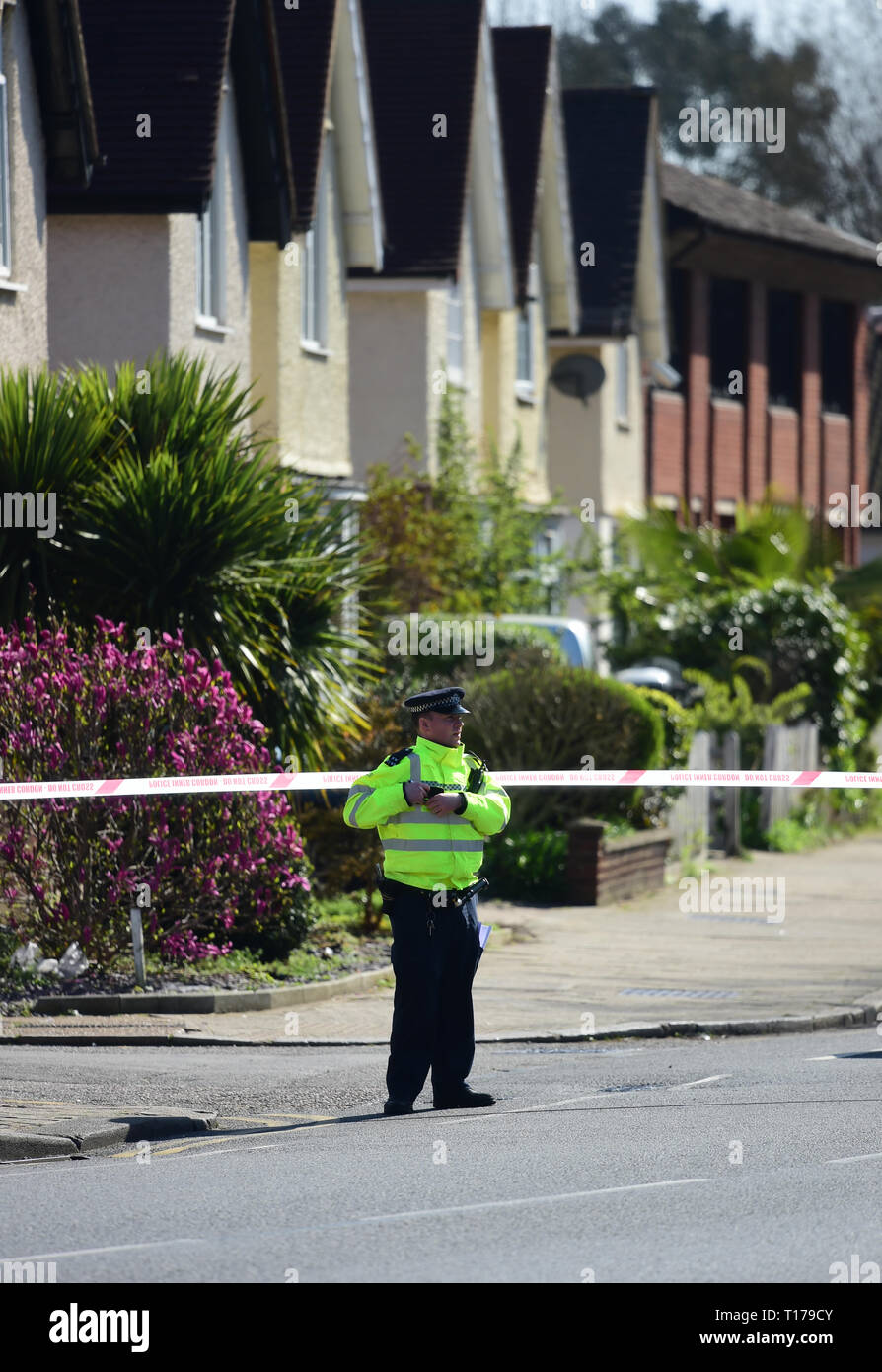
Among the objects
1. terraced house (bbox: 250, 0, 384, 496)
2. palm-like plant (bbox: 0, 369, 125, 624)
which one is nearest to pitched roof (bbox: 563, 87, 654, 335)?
terraced house (bbox: 250, 0, 384, 496)

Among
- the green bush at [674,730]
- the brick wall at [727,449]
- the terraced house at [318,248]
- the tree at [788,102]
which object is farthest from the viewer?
the tree at [788,102]

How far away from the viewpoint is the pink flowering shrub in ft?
42.6

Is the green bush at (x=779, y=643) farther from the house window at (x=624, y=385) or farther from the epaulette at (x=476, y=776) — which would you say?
the epaulette at (x=476, y=776)

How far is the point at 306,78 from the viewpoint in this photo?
915 inches

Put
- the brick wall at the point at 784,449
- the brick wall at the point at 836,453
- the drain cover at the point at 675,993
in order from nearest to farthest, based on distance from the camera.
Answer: the drain cover at the point at 675,993, the brick wall at the point at 784,449, the brick wall at the point at 836,453

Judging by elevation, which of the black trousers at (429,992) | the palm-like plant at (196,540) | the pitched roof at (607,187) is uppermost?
the pitched roof at (607,187)

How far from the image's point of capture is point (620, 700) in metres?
18.4

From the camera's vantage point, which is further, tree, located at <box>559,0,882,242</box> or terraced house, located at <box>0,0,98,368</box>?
tree, located at <box>559,0,882,242</box>

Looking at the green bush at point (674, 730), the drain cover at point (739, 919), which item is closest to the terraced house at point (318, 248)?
the green bush at point (674, 730)

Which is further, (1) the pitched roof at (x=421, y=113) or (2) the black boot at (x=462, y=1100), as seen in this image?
(1) the pitched roof at (x=421, y=113)

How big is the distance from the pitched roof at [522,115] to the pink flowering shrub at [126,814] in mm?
16999

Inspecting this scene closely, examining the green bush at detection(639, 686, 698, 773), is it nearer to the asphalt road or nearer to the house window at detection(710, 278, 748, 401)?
the asphalt road

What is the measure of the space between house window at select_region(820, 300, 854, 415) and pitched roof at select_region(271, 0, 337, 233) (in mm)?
20540

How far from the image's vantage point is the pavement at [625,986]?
39.3 ft
